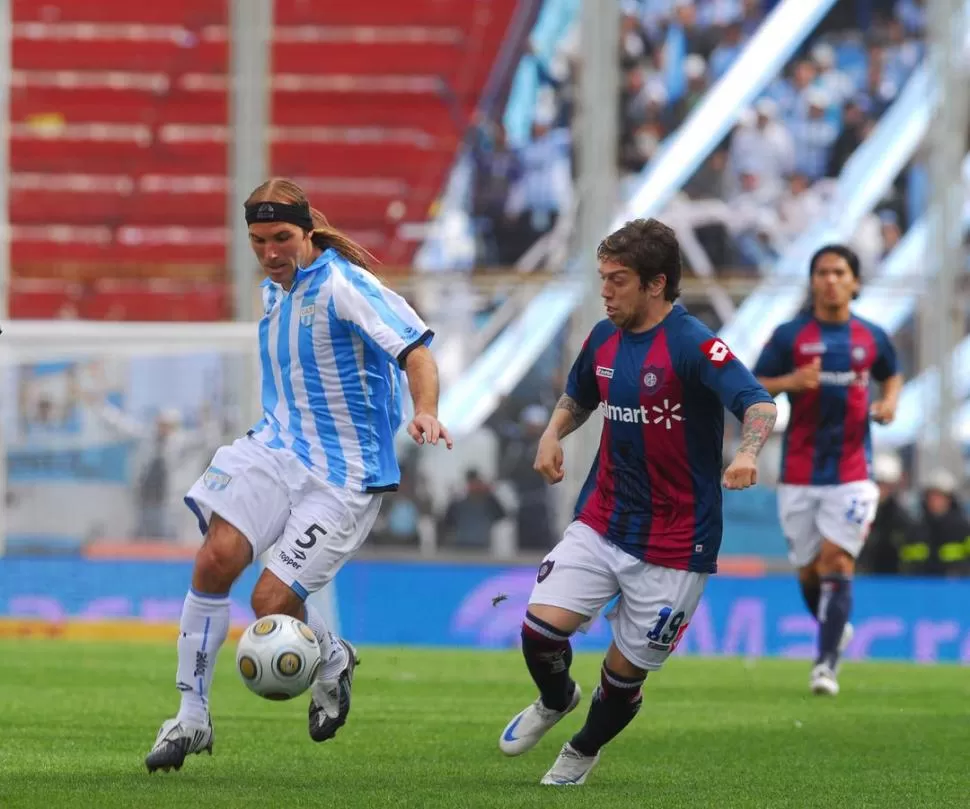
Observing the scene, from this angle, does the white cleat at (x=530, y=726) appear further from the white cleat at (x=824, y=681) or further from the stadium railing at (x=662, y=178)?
the stadium railing at (x=662, y=178)

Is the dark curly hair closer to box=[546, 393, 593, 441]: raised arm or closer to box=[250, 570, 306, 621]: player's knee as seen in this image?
box=[546, 393, 593, 441]: raised arm

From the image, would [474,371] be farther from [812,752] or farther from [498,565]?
[812,752]

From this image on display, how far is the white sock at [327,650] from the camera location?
764cm

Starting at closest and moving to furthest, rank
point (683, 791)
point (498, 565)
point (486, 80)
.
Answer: point (683, 791), point (498, 565), point (486, 80)

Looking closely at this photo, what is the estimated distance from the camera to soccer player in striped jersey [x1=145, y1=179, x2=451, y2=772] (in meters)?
7.28

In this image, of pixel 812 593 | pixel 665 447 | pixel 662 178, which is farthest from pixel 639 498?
pixel 662 178

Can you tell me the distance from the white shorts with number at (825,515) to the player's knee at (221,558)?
5116mm

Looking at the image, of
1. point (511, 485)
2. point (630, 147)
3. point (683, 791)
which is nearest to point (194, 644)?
point (683, 791)

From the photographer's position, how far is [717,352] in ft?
23.0

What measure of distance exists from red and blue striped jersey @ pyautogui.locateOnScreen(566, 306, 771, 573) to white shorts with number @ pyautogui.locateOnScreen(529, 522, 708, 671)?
5 centimetres

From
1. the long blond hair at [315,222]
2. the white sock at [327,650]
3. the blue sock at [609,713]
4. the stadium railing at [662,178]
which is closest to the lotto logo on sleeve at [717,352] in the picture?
the blue sock at [609,713]

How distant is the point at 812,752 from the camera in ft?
27.7

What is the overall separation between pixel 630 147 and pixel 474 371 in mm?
2902

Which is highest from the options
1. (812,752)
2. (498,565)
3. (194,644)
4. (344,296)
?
(344,296)
